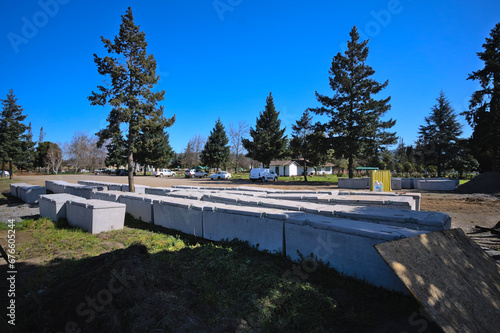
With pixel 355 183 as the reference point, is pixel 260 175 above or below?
above

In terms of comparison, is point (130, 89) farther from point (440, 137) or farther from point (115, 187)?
point (440, 137)

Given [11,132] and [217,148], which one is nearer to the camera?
[11,132]

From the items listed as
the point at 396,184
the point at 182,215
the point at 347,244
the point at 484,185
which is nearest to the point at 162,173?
the point at 396,184

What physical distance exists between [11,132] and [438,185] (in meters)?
Answer: 48.9

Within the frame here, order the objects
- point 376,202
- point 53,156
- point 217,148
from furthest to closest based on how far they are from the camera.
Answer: point 53,156, point 217,148, point 376,202

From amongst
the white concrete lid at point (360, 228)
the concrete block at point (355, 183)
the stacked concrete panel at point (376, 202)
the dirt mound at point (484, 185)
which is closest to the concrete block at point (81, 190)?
the stacked concrete panel at point (376, 202)

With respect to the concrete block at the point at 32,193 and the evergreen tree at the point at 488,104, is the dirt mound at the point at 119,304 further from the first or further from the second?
the evergreen tree at the point at 488,104

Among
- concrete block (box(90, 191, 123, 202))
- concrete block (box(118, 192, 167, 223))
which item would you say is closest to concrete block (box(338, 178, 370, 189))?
concrete block (box(118, 192, 167, 223))

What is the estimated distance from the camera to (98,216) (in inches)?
278

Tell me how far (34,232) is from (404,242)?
31.6ft

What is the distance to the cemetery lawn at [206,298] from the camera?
9.04 ft

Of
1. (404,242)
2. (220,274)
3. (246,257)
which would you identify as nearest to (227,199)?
(246,257)

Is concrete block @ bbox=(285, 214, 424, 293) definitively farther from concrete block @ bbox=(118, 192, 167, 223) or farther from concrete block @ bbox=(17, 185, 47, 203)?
concrete block @ bbox=(17, 185, 47, 203)

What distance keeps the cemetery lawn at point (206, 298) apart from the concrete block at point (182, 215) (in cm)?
168
